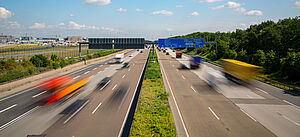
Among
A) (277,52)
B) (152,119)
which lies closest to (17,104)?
(152,119)

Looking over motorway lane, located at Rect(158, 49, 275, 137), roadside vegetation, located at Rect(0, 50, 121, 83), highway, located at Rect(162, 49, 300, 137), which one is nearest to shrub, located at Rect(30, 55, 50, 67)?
roadside vegetation, located at Rect(0, 50, 121, 83)

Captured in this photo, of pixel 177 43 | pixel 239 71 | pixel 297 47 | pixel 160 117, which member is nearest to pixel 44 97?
pixel 160 117

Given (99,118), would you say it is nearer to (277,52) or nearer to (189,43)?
(189,43)

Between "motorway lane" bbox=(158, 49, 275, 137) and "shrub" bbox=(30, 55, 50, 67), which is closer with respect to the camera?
"motorway lane" bbox=(158, 49, 275, 137)

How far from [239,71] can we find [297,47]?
16.7 metres

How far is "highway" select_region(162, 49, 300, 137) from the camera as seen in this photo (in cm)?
1336

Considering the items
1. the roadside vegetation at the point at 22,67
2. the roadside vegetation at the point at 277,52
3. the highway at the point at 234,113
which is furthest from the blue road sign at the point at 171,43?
the highway at the point at 234,113

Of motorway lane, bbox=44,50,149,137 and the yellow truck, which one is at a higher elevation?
the yellow truck

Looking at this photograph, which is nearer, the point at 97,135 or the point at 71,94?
the point at 97,135

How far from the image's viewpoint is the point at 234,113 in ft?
54.5

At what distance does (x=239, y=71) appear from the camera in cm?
Result: 3638

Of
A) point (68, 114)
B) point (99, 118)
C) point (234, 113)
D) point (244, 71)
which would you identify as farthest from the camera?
point (244, 71)

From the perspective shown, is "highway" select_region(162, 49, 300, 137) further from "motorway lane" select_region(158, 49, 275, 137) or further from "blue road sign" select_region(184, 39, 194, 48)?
"blue road sign" select_region(184, 39, 194, 48)

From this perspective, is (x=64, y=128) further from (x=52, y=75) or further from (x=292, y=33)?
(x=292, y=33)
